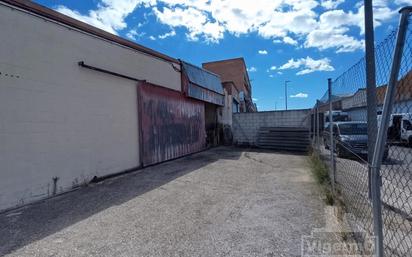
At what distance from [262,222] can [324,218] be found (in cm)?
96

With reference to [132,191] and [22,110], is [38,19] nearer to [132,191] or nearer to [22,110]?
[22,110]

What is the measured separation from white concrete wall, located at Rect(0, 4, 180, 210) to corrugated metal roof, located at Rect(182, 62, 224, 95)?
4290 mm

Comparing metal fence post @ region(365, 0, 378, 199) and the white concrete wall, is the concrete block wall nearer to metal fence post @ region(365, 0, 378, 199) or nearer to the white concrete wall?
the white concrete wall

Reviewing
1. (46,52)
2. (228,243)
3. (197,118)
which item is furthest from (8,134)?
(197,118)

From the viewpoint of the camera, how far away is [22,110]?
18.1 feet

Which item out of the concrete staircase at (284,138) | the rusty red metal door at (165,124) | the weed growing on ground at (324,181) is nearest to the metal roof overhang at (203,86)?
the rusty red metal door at (165,124)

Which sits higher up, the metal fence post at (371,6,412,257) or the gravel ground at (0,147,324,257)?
the metal fence post at (371,6,412,257)

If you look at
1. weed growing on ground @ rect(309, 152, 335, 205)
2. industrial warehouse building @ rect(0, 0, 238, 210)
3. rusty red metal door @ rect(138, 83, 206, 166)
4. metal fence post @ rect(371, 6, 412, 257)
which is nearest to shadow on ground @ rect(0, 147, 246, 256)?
industrial warehouse building @ rect(0, 0, 238, 210)

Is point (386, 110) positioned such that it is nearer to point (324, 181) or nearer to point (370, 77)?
point (370, 77)

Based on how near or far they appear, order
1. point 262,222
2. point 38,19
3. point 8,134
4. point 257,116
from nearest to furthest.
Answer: point 262,222 < point 8,134 < point 38,19 < point 257,116

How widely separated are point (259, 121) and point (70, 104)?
1224 centimetres

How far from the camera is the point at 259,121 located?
55.8ft

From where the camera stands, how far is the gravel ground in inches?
136

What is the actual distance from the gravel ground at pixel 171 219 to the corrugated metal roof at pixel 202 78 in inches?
261
